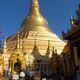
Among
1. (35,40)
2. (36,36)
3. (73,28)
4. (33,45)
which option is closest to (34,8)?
(36,36)

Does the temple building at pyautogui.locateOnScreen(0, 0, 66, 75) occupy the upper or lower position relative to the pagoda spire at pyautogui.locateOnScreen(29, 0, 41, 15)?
lower

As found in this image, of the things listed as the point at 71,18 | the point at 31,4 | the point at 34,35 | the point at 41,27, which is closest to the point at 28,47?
the point at 34,35

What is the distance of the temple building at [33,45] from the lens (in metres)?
30.9

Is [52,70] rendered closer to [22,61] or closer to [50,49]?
[22,61]

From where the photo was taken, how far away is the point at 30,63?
32.3 meters

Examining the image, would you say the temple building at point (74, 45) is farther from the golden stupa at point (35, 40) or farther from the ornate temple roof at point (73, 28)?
the golden stupa at point (35, 40)

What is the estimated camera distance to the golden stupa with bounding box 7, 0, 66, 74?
3428 centimetres

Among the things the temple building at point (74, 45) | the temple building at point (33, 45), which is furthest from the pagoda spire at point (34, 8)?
the temple building at point (74, 45)

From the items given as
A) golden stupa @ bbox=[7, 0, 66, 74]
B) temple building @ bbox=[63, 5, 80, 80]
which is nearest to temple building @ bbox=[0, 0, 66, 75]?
golden stupa @ bbox=[7, 0, 66, 74]

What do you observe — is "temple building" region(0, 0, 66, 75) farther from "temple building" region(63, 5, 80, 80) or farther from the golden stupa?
"temple building" region(63, 5, 80, 80)

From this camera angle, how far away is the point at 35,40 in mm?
37344

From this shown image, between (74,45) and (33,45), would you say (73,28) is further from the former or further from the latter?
(33,45)

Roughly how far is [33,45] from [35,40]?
102 cm

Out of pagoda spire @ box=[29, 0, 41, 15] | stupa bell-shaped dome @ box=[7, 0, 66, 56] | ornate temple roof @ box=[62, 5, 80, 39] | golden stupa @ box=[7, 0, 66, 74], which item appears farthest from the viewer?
pagoda spire @ box=[29, 0, 41, 15]
